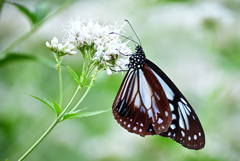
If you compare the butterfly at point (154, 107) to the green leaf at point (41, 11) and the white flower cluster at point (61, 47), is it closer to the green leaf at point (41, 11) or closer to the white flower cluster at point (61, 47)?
the white flower cluster at point (61, 47)

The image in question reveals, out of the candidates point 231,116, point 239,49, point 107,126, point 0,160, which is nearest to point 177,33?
point 239,49

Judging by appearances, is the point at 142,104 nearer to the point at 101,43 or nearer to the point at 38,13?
the point at 101,43

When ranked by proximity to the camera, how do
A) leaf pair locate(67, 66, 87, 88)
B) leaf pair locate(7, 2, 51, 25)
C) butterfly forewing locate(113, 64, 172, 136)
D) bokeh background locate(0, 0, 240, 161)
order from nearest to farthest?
leaf pair locate(67, 66, 87, 88) → butterfly forewing locate(113, 64, 172, 136) → leaf pair locate(7, 2, 51, 25) → bokeh background locate(0, 0, 240, 161)

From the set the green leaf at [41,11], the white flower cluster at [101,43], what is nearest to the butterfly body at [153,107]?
the white flower cluster at [101,43]

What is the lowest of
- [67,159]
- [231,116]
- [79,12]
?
[67,159]

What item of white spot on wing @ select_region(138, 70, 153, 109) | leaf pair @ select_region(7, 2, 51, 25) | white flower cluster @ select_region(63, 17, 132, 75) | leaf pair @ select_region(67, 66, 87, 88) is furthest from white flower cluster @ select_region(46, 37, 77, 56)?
white spot on wing @ select_region(138, 70, 153, 109)

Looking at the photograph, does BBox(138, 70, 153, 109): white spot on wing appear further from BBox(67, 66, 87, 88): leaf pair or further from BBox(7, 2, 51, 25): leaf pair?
BBox(7, 2, 51, 25): leaf pair

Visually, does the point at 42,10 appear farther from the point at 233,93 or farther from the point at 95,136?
the point at 233,93
